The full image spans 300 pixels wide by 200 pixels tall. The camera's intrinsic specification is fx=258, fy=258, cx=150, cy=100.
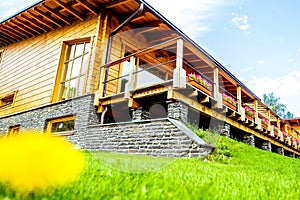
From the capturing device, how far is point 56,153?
4.48ft

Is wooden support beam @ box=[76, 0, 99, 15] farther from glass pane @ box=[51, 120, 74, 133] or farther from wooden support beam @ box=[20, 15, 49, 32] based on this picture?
glass pane @ box=[51, 120, 74, 133]

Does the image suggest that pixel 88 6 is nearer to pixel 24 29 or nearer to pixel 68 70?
pixel 68 70

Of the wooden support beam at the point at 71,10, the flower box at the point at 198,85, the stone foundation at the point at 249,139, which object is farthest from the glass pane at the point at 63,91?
the stone foundation at the point at 249,139

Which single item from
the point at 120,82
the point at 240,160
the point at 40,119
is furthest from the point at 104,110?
the point at 240,160

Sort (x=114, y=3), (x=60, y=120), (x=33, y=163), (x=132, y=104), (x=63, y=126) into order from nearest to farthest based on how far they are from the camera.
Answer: (x=33, y=163) → (x=132, y=104) → (x=114, y=3) → (x=63, y=126) → (x=60, y=120)

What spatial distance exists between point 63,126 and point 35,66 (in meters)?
3.79

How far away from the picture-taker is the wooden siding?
9.32m

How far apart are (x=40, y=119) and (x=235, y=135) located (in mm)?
7527

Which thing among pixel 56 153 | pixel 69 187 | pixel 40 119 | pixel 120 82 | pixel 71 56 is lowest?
pixel 69 187

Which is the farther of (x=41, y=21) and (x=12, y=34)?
(x=12, y=34)

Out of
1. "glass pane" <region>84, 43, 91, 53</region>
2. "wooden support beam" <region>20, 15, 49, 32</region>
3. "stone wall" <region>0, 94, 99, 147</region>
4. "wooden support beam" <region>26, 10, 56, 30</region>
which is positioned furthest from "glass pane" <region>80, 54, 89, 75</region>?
"wooden support beam" <region>20, 15, 49, 32</region>

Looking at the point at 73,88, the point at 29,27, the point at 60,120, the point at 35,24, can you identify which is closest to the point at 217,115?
the point at 73,88

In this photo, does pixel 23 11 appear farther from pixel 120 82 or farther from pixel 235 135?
pixel 235 135

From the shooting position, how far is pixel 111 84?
26.4 feet
